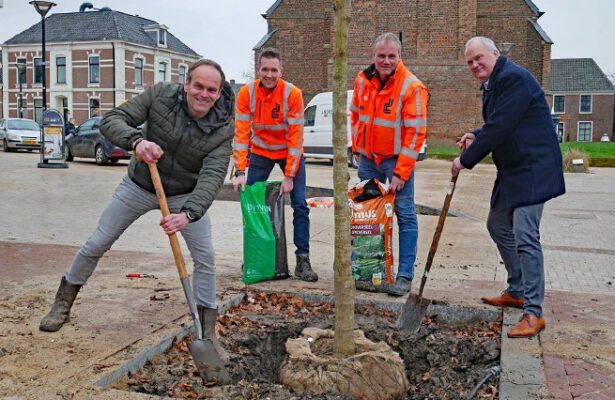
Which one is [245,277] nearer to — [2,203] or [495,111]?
[495,111]

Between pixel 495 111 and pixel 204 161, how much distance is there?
1936mm

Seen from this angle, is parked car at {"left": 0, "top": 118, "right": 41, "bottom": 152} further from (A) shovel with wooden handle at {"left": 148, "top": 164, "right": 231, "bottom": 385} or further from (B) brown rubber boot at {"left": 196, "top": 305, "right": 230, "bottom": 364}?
(A) shovel with wooden handle at {"left": 148, "top": 164, "right": 231, "bottom": 385}

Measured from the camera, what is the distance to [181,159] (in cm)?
404

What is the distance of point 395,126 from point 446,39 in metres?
29.0

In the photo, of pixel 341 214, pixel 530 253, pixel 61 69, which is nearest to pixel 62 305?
pixel 341 214

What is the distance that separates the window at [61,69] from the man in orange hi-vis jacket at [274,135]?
187 ft

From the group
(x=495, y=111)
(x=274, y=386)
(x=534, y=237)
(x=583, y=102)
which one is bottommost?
(x=274, y=386)

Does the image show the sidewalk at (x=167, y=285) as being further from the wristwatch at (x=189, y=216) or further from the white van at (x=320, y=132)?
the white van at (x=320, y=132)

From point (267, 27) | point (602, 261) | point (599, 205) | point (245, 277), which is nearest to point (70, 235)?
point (245, 277)

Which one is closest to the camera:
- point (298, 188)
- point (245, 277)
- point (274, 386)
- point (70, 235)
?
point (274, 386)

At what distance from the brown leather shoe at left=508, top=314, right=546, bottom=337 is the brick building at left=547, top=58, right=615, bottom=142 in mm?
72886

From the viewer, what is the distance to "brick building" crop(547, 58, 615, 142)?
7294cm

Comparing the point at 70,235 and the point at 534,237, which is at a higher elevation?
the point at 534,237

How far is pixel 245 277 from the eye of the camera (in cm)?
559
